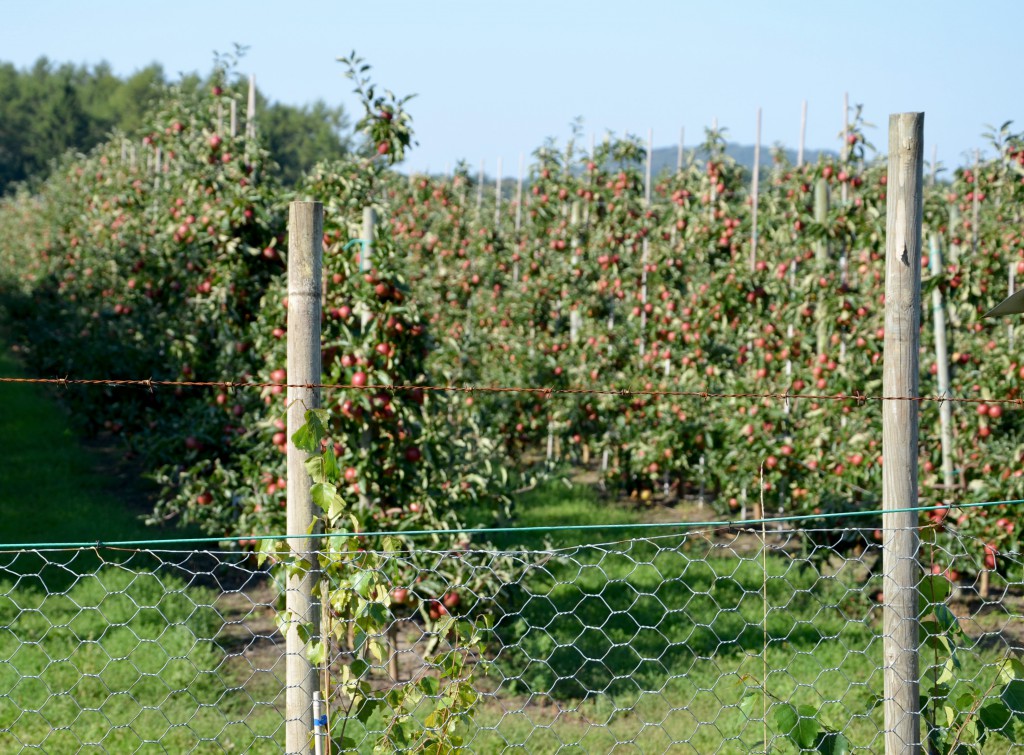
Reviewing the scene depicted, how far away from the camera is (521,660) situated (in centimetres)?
486

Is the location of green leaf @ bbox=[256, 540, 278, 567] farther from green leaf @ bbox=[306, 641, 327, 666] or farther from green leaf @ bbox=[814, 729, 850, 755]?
green leaf @ bbox=[814, 729, 850, 755]

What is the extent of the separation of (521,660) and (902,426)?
2605 millimetres

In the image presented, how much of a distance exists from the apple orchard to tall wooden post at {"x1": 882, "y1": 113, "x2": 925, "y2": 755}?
860 millimetres

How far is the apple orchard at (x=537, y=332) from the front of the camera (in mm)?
5004

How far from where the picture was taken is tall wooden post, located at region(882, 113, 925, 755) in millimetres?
2723

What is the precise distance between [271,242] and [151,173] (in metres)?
4.40

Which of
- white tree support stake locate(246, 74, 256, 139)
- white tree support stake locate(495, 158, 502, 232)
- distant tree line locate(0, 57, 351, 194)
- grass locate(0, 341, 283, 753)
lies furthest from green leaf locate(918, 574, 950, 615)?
distant tree line locate(0, 57, 351, 194)

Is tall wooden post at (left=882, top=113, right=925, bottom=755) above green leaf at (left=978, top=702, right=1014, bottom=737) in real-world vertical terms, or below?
above

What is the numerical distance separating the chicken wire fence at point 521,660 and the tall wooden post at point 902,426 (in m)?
0.10

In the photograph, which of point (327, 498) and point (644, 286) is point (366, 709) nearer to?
point (327, 498)

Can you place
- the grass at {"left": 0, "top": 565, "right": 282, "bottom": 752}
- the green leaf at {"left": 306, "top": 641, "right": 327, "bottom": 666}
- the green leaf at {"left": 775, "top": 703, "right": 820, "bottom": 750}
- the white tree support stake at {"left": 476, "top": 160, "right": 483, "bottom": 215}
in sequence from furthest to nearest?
1. the white tree support stake at {"left": 476, "top": 160, "right": 483, "bottom": 215}
2. the grass at {"left": 0, "top": 565, "right": 282, "bottom": 752}
3. the green leaf at {"left": 775, "top": 703, "right": 820, "bottom": 750}
4. the green leaf at {"left": 306, "top": 641, "right": 327, "bottom": 666}

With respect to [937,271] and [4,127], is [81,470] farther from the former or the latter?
[4,127]

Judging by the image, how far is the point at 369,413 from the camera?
472cm

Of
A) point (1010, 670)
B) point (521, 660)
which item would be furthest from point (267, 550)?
point (521, 660)
